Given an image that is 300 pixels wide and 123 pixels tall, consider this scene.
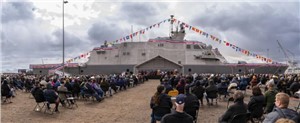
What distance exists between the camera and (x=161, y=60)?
57.9 m

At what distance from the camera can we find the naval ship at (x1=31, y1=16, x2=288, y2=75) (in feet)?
189

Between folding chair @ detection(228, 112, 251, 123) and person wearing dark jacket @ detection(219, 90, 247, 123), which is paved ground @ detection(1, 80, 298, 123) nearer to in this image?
person wearing dark jacket @ detection(219, 90, 247, 123)

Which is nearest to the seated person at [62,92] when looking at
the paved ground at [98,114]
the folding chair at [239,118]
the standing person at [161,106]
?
the paved ground at [98,114]

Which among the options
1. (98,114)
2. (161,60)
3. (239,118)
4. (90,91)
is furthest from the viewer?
(161,60)

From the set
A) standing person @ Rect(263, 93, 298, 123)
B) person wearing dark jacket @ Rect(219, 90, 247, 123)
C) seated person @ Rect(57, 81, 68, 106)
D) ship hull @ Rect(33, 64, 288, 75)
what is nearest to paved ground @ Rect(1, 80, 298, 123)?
seated person @ Rect(57, 81, 68, 106)

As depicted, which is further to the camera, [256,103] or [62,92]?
[62,92]

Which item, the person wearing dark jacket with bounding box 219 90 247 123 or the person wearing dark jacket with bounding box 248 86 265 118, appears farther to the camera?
the person wearing dark jacket with bounding box 248 86 265 118

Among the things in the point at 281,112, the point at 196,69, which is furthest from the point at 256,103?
the point at 196,69

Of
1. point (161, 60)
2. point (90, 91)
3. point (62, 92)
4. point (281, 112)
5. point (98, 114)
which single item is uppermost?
point (161, 60)

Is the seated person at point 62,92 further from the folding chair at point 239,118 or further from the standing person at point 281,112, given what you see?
the standing person at point 281,112

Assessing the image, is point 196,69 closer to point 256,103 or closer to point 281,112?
point 256,103

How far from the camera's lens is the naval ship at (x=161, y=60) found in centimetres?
5769

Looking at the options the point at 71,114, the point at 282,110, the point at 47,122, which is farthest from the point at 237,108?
the point at 71,114

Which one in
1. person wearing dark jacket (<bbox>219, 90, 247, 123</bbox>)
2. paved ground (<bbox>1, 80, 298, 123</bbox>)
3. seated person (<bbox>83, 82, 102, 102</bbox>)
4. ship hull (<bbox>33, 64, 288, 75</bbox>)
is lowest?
paved ground (<bbox>1, 80, 298, 123</bbox>)
